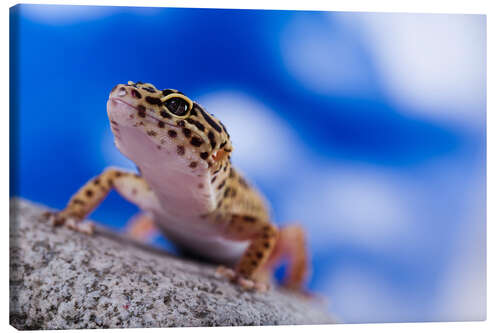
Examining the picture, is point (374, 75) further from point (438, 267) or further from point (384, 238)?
point (438, 267)

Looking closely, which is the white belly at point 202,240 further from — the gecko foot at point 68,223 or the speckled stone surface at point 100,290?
the gecko foot at point 68,223

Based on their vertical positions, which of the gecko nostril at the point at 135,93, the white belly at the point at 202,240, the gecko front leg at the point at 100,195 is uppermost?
the gecko nostril at the point at 135,93

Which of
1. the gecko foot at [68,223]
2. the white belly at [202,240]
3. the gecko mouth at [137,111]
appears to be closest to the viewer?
the gecko mouth at [137,111]

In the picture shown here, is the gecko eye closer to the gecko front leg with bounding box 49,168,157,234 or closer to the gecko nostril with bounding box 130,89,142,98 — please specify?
the gecko nostril with bounding box 130,89,142,98

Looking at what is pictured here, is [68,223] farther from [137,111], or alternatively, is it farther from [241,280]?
[241,280]

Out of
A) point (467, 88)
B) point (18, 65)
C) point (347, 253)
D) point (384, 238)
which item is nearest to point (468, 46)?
point (467, 88)

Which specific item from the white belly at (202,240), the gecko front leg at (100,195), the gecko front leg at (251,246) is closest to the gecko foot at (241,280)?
the gecko front leg at (251,246)

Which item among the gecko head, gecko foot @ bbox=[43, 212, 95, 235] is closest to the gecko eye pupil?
the gecko head
